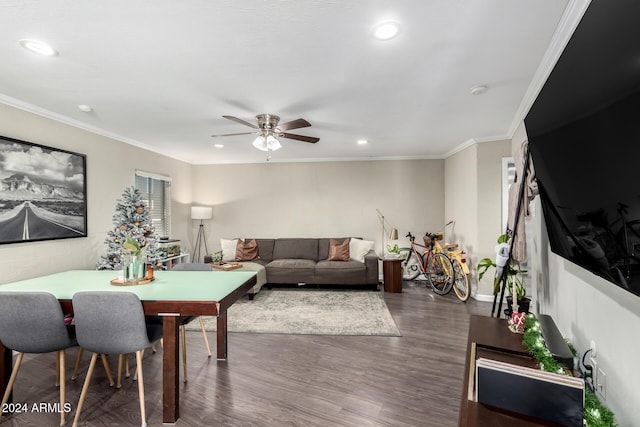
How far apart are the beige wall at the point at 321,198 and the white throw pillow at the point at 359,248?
415mm

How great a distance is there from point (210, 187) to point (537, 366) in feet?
20.8

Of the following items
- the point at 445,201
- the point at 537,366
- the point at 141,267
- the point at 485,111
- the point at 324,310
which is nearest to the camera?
the point at 537,366

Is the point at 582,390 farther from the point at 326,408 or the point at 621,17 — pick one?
the point at 326,408

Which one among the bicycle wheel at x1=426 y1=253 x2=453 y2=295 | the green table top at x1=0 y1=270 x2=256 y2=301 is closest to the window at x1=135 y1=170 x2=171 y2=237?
the green table top at x1=0 y1=270 x2=256 y2=301

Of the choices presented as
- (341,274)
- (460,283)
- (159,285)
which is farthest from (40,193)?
(460,283)

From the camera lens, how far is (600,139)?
3.40ft

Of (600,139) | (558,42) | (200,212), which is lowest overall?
(200,212)

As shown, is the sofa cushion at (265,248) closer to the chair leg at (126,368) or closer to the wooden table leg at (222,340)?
the wooden table leg at (222,340)

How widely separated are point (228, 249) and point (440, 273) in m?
4.02

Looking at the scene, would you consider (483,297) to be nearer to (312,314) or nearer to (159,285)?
(312,314)

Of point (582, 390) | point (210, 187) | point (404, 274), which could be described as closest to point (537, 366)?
point (582, 390)

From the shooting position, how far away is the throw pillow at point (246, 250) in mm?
5906

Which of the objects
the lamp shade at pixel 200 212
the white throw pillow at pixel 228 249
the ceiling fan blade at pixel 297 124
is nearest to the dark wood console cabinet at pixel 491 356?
the ceiling fan blade at pixel 297 124

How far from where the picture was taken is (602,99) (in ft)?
3.27
